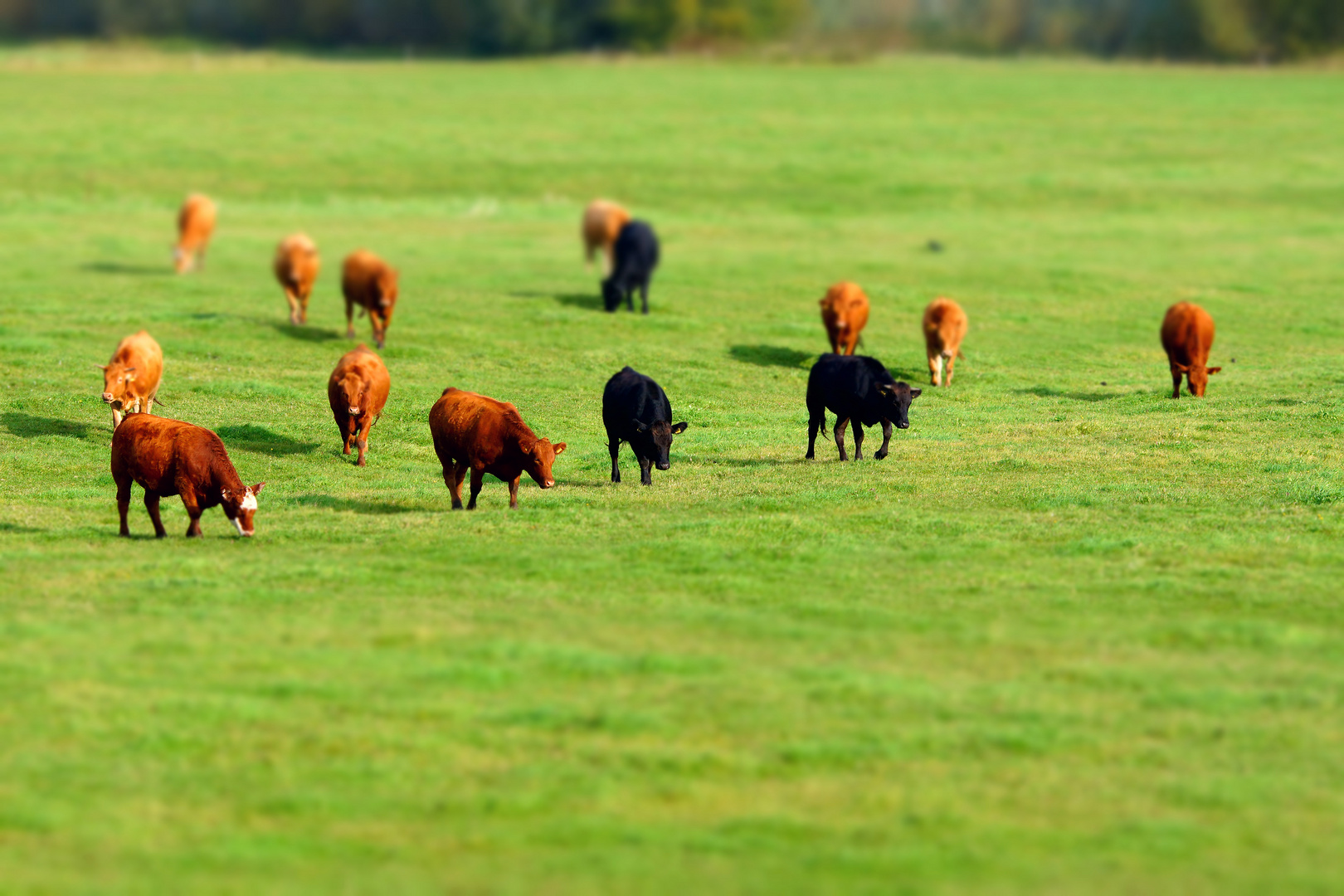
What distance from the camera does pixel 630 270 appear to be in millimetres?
32625

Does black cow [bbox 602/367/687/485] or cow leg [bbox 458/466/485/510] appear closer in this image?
cow leg [bbox 458/466/485/510]

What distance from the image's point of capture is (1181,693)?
37.4ft

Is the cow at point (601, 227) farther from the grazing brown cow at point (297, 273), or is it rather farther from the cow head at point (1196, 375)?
the cow head at point (1196, 375)

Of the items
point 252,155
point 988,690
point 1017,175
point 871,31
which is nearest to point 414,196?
point 252,155

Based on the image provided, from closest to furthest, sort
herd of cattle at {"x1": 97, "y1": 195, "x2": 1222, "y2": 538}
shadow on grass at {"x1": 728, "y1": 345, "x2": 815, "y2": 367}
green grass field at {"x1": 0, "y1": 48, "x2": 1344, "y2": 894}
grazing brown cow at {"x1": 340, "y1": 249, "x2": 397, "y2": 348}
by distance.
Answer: green grass field at {"x1": 0, "y1": 48, "x2": 1344, "y2": 894} < herd of cattle at {"x1": 97, "y1": 195, "x2": 1222, "y2": 538} < grazing brown cow at {"x1": 340, "y1": 249, "x2": 397, "y2": 348} < shadow on grass at {"x1": 728, "y1": 345, "x2": 815, "y2": 367}

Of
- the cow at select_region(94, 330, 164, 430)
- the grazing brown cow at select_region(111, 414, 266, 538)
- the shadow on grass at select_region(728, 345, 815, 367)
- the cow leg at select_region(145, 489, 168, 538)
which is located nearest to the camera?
the grazing brown cow at select_region(111, 414, 266, 538)

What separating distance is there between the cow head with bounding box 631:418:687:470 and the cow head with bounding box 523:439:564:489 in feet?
4.18

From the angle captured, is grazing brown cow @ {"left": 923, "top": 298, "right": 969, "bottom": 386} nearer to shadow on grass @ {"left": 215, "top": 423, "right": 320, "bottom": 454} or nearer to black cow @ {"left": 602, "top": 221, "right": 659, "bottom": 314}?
black cow @ {"left": 602, "top": 221, "right": 659, "bottom": 314}

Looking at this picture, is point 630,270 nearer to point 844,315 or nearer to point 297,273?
point 844,315

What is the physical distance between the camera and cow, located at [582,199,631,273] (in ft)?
131

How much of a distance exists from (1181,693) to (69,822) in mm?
7156

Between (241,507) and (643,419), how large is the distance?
4.58 meters

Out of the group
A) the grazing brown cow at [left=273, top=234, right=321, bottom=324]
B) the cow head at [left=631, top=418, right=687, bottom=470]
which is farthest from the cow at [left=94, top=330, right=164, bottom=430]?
the grazing brown cow at [left=273, top=234, right=321, bottom=324]

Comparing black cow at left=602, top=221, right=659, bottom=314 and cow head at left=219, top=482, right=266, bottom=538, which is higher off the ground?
black cow at left=602, top=221, right=659, bottom=314
